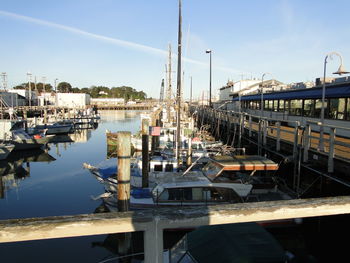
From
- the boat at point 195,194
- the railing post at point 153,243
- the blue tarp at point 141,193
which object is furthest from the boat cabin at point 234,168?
the railing post at point 153,243

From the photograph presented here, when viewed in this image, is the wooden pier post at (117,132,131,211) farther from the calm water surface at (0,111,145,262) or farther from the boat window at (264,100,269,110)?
the boat window at (264,100,269,110)

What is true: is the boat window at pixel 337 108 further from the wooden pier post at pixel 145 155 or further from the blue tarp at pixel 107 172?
the blue tarp at pixel 107 172

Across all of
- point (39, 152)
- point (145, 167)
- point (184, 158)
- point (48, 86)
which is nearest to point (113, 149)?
point (39, 152)

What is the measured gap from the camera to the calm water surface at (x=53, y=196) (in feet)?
37.5

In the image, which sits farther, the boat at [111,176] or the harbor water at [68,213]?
the boat at [111,176]

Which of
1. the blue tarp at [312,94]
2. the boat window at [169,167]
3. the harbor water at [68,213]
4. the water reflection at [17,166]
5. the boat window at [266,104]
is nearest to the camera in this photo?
the harbor water at [68,213]

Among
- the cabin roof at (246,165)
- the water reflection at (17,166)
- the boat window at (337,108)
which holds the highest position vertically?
the boat window at (337,108)

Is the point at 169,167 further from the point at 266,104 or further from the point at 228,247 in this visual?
the point at 266,104

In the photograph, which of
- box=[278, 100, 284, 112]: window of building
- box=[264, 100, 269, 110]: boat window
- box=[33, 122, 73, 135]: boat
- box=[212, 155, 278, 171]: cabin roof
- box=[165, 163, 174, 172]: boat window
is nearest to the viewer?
box=[212, 155, 278, 171]: cabin roof

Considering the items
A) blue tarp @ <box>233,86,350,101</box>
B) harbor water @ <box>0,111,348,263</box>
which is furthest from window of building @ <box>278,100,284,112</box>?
harbor water @ <box>0,111,348,263</box>

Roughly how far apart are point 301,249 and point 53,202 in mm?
14411

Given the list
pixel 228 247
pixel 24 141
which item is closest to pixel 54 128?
pixel 24 141

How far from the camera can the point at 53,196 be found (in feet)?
61.6

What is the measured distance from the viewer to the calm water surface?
11.4 metres
